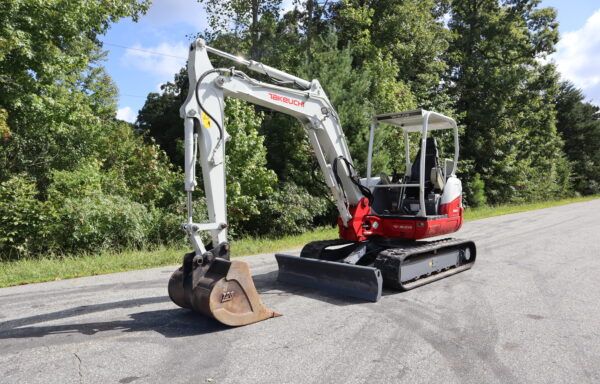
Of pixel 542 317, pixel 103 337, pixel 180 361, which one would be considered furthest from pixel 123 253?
pixel 542 317

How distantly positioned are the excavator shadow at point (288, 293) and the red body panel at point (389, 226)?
1210 millimetres

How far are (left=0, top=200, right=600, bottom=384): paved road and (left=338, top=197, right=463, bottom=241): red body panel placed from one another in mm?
896

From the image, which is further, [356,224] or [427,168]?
[427,168]

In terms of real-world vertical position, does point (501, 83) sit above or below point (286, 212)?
above

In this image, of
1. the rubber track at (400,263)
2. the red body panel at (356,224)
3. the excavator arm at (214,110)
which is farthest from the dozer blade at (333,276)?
the excavator arm at (214,110)

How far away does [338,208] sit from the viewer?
24.0 ft

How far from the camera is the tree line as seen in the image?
10.8 meters

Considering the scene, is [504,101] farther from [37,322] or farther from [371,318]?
[37,322]

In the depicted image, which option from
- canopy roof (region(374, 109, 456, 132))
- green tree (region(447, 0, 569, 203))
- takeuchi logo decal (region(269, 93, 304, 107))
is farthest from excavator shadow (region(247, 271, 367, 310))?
green tree (region(447, 0, 569, 203))

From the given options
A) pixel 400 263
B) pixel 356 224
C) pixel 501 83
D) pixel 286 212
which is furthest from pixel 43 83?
pixel 501 83

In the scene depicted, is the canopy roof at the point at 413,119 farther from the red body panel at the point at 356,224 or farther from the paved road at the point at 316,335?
the paved road at the point at 316,335

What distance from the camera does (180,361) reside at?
4.09m

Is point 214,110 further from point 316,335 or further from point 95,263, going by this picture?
point 95,263

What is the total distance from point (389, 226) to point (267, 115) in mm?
10720
